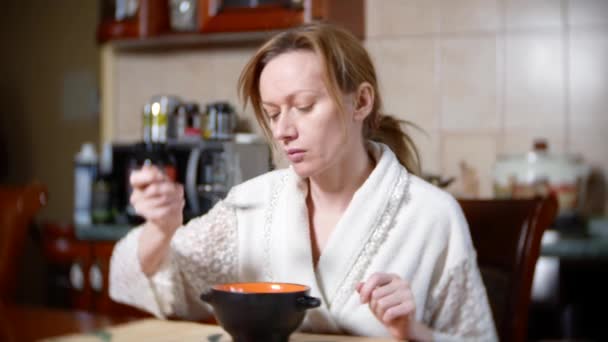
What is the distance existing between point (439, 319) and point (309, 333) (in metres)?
0.13

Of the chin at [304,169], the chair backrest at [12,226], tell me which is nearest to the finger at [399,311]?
the chin at [304,169]

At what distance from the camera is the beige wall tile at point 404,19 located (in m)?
1.76

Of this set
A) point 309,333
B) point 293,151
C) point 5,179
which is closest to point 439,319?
point 309,333

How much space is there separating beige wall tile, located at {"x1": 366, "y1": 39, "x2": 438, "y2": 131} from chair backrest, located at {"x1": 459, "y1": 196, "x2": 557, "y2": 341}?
943 mm

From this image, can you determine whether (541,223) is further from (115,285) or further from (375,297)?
(115,285)

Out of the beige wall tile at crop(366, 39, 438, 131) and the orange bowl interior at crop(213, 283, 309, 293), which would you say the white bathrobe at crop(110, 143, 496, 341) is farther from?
the beige wall tile at crop(366, 39, 438, 131)

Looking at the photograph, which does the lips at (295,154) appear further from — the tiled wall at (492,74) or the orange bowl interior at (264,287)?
the tiled wall at (492,74)

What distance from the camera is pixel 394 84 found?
1.79 m

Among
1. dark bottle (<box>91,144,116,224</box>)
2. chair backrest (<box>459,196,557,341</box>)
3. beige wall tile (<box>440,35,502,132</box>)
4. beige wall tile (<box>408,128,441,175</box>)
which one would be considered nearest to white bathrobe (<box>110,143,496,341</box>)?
chair backrest (<box>459,196,557,341</box>)

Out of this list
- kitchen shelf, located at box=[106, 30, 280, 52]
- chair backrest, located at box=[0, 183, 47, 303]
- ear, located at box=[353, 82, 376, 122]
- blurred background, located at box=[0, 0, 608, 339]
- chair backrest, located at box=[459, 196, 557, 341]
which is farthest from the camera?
kitchen shelf, located at box=[106, 30, 280, 52]

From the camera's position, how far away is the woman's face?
54 centimetres

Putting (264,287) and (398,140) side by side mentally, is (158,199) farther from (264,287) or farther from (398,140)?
(398,140)

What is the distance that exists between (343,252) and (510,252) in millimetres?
257

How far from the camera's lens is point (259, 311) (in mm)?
469
